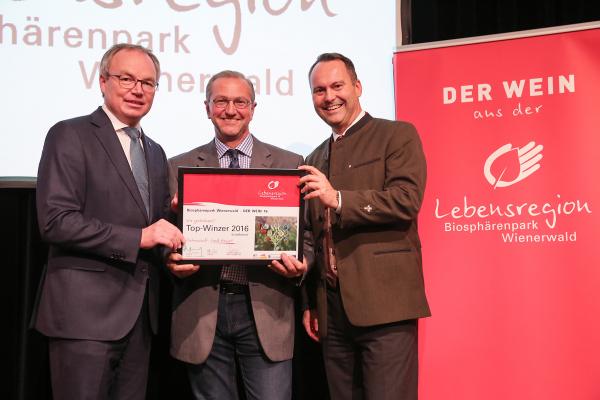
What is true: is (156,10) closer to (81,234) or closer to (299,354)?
(81,234)

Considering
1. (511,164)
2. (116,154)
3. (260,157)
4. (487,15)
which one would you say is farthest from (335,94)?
(487,15)

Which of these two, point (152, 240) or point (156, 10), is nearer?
point (152, 240)

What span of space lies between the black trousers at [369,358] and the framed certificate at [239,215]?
14.3 inches

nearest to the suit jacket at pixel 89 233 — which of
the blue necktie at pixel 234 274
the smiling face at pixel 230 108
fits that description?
the blue necktie at pixel 234 274

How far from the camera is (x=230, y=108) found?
211 cm

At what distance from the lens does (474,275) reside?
262 cm

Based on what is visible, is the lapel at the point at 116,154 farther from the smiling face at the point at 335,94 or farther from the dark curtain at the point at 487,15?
the dark curtain at the point at 487,15

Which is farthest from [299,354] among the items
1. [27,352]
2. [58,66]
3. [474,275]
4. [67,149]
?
[58,66]

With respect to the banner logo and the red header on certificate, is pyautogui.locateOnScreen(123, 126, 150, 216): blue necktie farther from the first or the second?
the banner logo

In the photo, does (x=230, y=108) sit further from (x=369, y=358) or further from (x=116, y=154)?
(x=369, y=358)

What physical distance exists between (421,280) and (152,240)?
3.26 feet

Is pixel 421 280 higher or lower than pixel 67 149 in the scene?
lower

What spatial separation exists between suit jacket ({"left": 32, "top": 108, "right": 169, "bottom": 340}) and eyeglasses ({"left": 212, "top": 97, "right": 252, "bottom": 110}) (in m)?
0.40

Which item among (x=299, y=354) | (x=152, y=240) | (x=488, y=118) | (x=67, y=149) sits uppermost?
(x=488, y=118)
